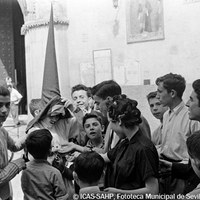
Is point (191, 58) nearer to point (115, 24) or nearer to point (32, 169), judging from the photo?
point (115, 24)

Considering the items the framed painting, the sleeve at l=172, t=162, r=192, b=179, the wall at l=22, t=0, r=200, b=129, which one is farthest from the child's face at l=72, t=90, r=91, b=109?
the framed painting

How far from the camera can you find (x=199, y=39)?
8.77 m

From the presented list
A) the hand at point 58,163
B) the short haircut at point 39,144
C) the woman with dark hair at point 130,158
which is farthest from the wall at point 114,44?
the woman with dark hair at point 130,158

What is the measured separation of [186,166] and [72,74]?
26.6 feet

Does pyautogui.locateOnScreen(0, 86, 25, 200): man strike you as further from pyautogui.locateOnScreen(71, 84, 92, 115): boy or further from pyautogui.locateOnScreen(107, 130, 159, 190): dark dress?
pyautogui.locateOnScreen(71, 84, 92, 115): boy

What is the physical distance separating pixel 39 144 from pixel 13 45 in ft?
42.9

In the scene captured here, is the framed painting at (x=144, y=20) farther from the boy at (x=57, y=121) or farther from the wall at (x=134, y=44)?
the boy at (x=57, y=121)

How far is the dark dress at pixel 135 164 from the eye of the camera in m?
1.75

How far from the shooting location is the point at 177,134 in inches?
90.0

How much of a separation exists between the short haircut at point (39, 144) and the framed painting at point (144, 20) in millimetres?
7547

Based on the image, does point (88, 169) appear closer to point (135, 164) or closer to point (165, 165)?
point (135, 164)

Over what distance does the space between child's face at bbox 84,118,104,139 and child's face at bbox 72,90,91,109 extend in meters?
1.20

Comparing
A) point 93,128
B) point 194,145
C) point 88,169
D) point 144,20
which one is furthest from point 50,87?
point 144,20

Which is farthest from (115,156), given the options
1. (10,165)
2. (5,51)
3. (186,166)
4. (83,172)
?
(5,51)
